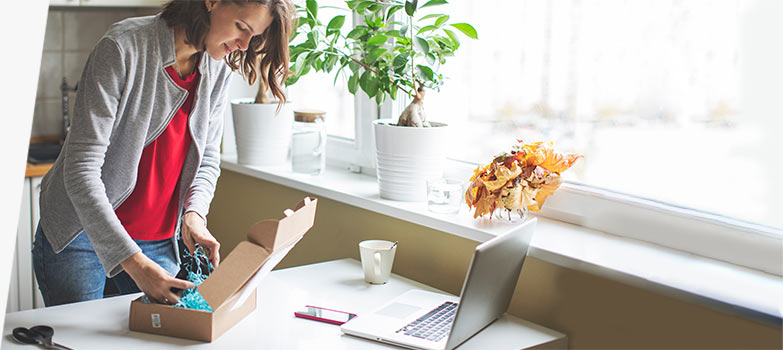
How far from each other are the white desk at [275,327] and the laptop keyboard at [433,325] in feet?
0.19

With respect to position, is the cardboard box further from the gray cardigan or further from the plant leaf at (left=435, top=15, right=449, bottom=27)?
the plant leaf at (left=435, top=15, right=449, bottom=27)

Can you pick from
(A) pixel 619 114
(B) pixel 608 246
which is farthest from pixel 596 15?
(B) pixel 608 246

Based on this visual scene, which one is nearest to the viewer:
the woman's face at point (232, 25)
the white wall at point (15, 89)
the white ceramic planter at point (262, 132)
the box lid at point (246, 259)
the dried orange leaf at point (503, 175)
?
the white wall at point (15, 89)

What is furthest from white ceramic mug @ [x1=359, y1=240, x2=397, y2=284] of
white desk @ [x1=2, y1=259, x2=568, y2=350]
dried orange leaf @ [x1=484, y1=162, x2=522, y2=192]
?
dried orange leaf @ [x1=484, y1=162, x2=522, y2=192]

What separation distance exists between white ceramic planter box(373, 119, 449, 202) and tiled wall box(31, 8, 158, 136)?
1561mm

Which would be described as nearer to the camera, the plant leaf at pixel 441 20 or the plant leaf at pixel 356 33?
the plant leaf at pixel 441 20

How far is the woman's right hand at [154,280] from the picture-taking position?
1.30 metres

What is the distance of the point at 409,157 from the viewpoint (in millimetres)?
1784

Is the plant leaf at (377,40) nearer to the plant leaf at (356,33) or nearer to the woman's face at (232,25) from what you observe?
the plant leaf at (356,33)

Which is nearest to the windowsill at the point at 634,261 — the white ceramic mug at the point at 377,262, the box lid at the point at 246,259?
the white ceramic mug at the point at 377,262

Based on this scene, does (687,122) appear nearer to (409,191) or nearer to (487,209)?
(487,209)

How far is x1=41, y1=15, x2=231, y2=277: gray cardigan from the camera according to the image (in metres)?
1.36

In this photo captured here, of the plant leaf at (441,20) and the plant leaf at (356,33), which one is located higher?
the plant leaf at (441,20)

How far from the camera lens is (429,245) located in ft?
5.65
